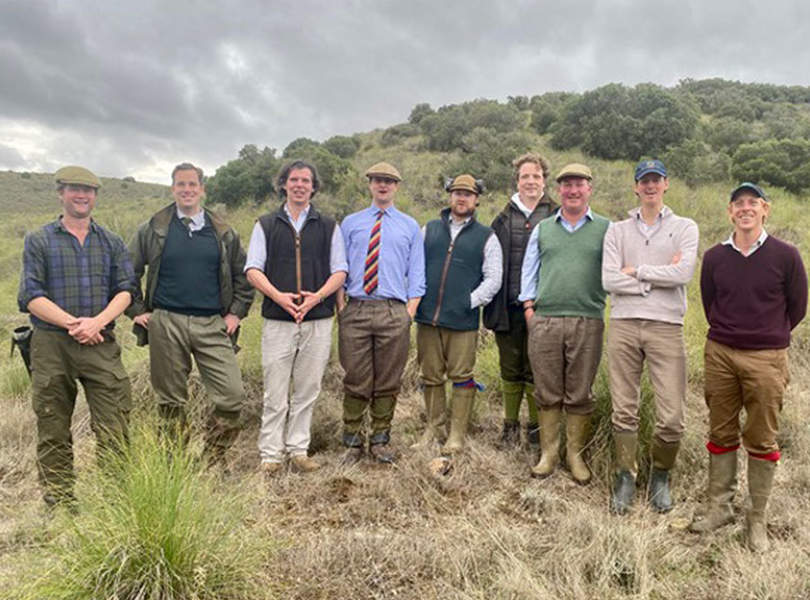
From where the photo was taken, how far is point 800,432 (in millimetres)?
4754

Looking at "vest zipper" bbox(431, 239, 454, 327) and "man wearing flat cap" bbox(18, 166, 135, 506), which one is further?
"vest zipper" bbox(431, 239, 454, 327)

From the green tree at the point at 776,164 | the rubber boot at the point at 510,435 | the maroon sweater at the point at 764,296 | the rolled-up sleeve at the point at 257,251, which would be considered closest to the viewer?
the maroon sweater at the point at 764,296

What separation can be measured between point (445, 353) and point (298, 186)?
1956 millimetres

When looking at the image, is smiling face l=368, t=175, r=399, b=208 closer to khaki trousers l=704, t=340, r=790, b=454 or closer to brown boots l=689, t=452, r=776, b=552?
khaki trousers l=704, t=340, r=790, b=454

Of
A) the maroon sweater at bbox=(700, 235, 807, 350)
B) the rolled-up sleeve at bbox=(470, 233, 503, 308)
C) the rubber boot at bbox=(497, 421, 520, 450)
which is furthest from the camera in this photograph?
the rubber boot at bbox=(497, 421, 520, 450)

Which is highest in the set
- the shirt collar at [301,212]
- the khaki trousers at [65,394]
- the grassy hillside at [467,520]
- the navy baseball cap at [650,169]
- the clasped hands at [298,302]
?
the navy baseball cap at [650,169]

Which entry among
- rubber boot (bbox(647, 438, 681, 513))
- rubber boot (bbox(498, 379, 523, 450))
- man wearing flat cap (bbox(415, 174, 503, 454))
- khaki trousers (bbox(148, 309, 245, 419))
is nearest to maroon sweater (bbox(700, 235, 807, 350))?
rubber boot (bbox(647, 438, 681, 513))

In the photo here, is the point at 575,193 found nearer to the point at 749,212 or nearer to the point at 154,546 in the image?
the point at 749,212

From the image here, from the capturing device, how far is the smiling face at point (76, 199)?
367cm

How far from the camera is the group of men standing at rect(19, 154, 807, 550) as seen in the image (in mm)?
3432

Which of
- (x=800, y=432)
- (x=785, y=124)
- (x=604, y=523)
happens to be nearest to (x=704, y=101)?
(x=785, y=124)

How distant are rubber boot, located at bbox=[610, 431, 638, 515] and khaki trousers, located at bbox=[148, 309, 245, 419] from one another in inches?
117

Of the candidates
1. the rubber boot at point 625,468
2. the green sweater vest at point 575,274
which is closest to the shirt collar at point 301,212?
the green sweater vest at point 575,274

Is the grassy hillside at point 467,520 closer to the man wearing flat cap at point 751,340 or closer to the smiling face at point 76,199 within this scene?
the man wearing flat cap at point 751,340
